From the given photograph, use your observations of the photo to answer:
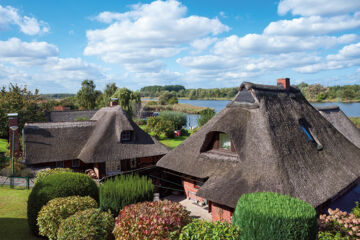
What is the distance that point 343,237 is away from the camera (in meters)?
6.79

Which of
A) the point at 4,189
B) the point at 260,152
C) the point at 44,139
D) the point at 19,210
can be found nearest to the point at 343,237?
the point at 260,152

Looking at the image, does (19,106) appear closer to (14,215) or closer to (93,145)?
(93,145)

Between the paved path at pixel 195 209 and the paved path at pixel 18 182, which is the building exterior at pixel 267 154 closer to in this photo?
the paved path at pixel 195 209

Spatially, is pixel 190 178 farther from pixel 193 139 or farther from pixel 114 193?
pixel 114 193

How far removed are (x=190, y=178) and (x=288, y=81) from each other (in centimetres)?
734

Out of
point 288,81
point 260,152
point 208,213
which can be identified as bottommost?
point 208,213

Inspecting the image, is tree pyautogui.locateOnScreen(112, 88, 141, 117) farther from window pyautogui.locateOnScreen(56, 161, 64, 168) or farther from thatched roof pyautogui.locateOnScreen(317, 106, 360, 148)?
thatched roof pyautogui.locateOnScreen(317, 106, 360, 148)

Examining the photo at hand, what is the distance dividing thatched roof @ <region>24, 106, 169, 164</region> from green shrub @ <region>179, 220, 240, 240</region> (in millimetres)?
12433

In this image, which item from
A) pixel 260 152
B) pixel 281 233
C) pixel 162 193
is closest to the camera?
pixel 281 233

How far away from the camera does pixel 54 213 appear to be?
8234 mm

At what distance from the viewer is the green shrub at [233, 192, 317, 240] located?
5.64 metres

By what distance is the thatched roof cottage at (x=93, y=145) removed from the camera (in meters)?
18.0

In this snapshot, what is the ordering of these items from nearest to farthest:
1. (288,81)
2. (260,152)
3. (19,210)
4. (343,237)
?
1. (343,237)
2. (260,152)
3. (19,210)
4. (288,81)

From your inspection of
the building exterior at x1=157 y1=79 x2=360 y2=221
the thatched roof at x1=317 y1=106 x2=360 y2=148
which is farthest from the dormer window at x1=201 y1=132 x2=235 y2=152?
the thatched roof at x1=317 y1=106 x2=360 y2=148
